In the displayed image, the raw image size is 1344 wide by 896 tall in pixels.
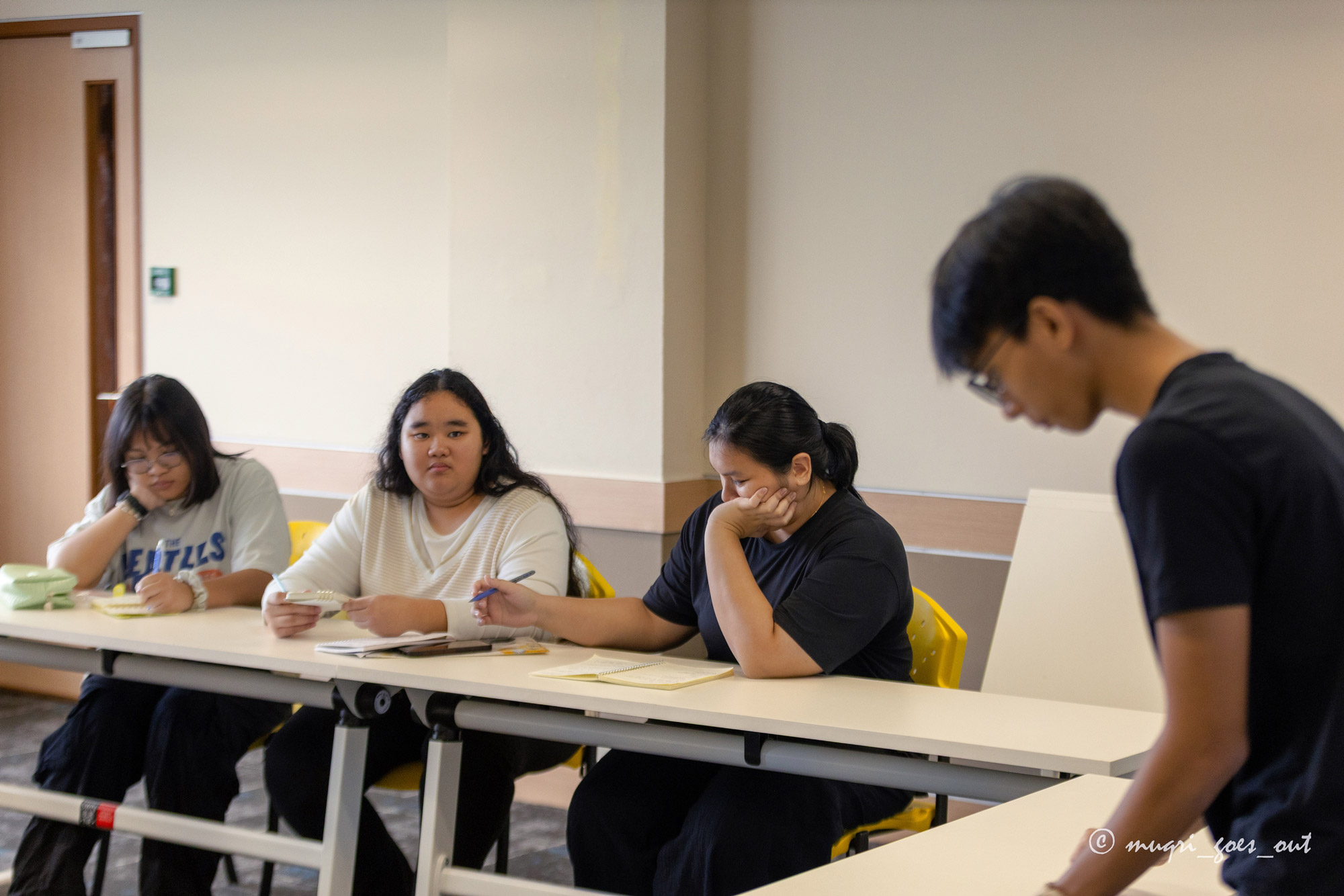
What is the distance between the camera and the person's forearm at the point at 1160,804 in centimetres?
82

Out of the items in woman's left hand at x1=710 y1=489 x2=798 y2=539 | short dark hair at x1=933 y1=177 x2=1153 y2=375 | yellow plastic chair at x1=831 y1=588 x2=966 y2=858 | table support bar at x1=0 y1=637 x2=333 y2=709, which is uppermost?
short dark hair at x1=933 y1=177 x2=1153 y2=375

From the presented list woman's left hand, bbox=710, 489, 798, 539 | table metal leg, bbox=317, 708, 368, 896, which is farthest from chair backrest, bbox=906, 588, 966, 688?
table metal leg, bbox=317, 708, 368, 896

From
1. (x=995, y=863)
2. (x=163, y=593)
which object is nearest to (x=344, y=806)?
(x=163, y=593)

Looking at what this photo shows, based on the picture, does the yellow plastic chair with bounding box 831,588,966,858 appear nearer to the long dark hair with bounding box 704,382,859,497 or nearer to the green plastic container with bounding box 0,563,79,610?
the long dark hair with bounding box 704,382,859,497

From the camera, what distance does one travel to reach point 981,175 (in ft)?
10.5

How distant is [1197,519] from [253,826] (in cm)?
325

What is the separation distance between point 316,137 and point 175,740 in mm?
2347

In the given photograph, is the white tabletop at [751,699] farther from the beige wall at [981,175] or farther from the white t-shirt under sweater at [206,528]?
the beige wall at [981,175]

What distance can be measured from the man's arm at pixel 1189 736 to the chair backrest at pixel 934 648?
1.41 meters

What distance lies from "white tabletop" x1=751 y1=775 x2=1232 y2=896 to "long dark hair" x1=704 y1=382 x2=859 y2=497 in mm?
912

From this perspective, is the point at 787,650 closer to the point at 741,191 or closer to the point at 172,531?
the point at 172,531

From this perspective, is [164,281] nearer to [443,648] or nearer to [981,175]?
[443,648]

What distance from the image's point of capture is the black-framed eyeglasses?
871mm

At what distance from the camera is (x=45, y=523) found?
4543mm
